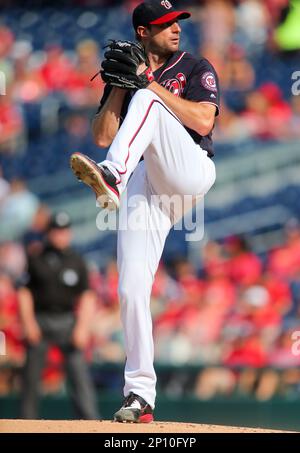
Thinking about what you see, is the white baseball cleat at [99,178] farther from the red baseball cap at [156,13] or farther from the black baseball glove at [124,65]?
the red baseball cap at [156,13]

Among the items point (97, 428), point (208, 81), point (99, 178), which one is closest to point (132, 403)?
point (97, 428)

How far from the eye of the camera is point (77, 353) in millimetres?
7949

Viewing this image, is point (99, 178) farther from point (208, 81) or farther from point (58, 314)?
point (58, 314)

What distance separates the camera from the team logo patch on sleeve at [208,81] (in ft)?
15.6

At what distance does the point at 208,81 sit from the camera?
477cm

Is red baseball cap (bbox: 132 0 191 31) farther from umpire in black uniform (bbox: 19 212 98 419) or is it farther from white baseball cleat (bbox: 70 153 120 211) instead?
umpire in black uniform (bbox: 19 212 98 419)

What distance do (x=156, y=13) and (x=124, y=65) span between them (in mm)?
459

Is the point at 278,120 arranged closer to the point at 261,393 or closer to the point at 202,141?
the point at 261,393

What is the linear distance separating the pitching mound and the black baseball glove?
1.50m

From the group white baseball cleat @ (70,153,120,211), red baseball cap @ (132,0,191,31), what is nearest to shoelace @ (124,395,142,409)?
white baseball cleat @ (70,153,120,211)

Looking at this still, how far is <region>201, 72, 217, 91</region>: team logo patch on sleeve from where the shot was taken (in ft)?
15.6

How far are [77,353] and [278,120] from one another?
12.6 feet

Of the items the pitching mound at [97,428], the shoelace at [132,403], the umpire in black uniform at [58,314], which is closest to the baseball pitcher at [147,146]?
the shoelace at [132,403]

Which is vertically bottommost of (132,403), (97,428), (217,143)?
(97,428)
